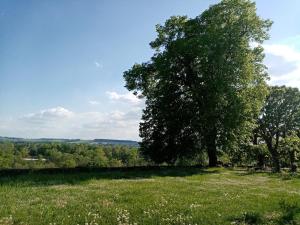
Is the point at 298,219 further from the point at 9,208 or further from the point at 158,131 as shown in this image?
the point at 158,131

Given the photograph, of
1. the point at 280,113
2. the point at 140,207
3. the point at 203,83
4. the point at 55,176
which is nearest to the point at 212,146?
the point at 203,83

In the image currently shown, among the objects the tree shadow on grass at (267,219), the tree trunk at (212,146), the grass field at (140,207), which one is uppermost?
the tree trunk at (212,146)

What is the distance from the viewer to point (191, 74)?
5431cm

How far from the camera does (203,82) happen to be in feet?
173

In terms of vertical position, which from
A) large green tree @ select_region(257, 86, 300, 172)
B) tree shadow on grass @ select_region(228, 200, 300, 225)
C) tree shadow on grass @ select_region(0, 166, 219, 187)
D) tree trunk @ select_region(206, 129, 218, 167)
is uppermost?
large green tree @ select_region(257, 86, 300, 172)

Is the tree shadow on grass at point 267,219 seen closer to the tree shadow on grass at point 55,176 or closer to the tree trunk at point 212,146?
the tree shadow on grass at point 55,176

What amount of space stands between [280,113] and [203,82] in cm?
3423

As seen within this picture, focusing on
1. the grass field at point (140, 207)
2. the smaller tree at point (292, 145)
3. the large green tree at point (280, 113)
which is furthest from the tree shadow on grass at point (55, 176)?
the large green tree at point (280, 113)

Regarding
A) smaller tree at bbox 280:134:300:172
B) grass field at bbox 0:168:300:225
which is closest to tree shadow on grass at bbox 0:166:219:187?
grass field at bbox 0:168:300:225

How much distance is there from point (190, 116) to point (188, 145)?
4210 mm

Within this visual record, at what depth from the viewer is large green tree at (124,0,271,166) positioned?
50.6 m

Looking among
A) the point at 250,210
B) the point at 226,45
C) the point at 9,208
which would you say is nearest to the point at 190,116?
the point at 226,45

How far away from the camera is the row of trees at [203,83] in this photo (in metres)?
50.6

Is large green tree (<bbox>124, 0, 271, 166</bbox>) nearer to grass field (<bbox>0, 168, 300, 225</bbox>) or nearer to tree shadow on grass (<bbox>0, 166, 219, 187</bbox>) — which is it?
tree shadow on grass (<bbox>0, 166, 219, 187</bbox>)
